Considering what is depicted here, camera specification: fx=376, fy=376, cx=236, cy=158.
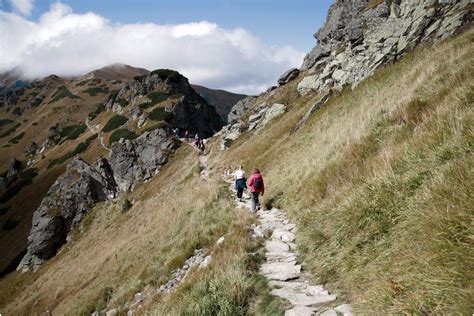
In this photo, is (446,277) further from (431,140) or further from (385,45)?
(385,45)

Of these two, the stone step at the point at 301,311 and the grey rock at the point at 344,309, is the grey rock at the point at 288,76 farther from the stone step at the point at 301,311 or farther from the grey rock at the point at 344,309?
the grey rock at the point at 344,309

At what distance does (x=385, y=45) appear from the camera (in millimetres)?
30812

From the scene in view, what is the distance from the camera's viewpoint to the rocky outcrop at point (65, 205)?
64562 millimetres

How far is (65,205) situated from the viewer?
69.2 meters

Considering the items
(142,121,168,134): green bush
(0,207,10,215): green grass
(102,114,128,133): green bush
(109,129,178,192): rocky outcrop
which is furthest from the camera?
(0,207,10,215): green grass

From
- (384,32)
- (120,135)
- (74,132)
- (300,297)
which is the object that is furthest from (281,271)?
(74,132)

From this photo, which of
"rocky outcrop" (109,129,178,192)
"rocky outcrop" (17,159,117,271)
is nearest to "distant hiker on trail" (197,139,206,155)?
"rocky outcrop" (109,129,178,192)

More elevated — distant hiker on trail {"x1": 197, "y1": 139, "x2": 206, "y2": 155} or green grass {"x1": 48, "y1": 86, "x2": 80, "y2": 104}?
green grass {"x1": 48, "y1": 86, "x2": 80, "y2": 104}

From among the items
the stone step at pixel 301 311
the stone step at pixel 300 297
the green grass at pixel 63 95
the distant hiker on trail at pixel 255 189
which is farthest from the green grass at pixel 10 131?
the stone step at pixel 301 311

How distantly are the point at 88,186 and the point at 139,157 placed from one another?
1092 centimetres

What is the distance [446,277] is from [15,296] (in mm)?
60159

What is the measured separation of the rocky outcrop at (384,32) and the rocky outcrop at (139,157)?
3034 cm

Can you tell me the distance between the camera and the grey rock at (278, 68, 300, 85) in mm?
62169

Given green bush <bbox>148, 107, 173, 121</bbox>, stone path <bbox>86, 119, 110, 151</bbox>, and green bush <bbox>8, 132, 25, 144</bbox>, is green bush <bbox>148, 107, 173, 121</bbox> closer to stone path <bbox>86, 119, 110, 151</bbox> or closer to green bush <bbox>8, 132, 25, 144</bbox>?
stone path <bbox>86, 119, 110, 151</bbox>
